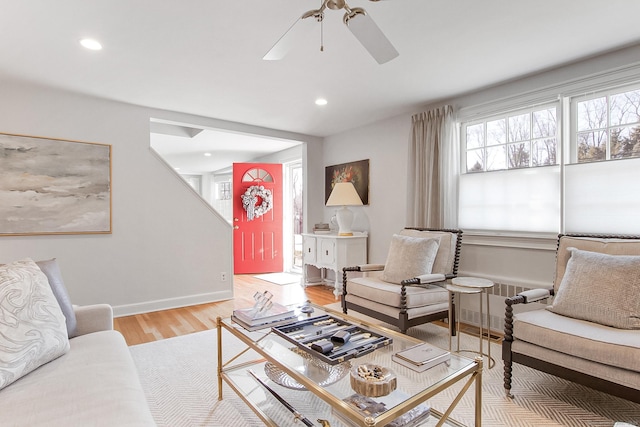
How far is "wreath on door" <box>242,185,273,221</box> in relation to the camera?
639cm

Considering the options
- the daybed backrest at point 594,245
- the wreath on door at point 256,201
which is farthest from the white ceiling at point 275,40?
the wreath on door at point 256,201

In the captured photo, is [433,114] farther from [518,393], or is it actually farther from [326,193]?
[518,393]

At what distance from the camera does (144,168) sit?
12.5 feet

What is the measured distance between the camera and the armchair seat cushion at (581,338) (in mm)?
1599

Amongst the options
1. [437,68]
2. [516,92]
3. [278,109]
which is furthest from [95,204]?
[516,92]

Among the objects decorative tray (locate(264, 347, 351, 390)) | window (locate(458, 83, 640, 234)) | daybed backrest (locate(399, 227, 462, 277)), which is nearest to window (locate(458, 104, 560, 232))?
window (locate(458, 83, 640, 234))

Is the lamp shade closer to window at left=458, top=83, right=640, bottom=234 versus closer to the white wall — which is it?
window at left=458, top=83, right=640, bottom=234

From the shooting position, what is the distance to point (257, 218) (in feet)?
21.2

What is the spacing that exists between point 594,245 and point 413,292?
1.29 metres

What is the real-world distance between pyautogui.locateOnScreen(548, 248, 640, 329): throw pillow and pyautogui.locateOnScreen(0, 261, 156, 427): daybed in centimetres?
231

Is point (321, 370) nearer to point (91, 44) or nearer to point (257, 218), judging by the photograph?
point (91, 44)

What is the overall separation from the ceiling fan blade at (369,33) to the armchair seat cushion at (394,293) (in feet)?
5.96

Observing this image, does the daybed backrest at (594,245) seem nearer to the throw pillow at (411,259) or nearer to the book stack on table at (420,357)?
the throw pillow at (411,259)

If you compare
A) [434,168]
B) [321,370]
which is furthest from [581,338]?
[434,168]
